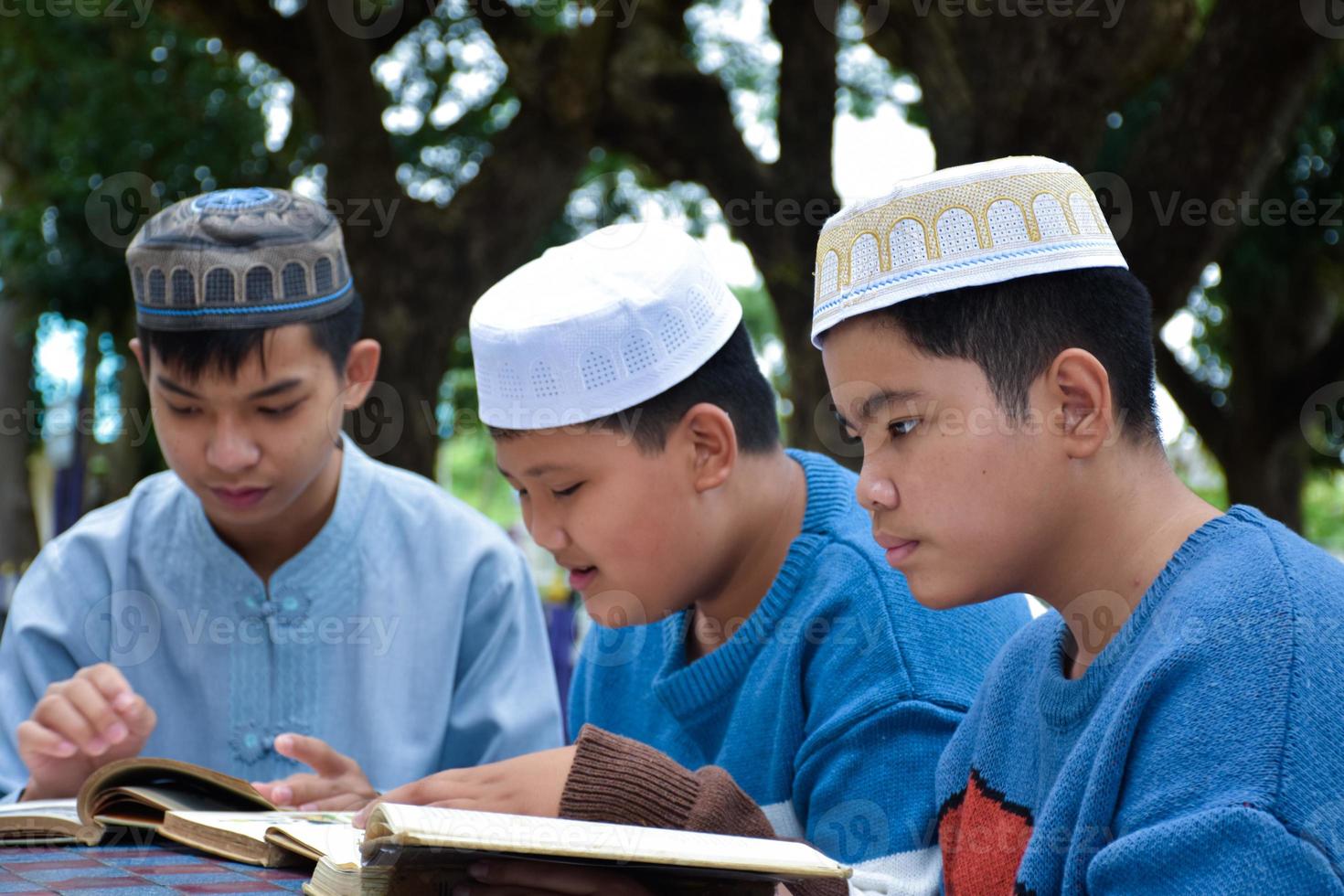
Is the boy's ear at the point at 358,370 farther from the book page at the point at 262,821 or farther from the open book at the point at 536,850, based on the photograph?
the open book at the point at 536,850

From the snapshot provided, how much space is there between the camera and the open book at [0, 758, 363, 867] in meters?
1.80

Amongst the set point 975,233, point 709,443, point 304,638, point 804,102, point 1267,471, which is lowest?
point 1267,471

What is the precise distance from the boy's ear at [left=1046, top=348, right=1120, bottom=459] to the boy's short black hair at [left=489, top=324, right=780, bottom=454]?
2.63 ft

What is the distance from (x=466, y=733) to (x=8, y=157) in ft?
30.3

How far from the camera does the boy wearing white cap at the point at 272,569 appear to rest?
280 cm

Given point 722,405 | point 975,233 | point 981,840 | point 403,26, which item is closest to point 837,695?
point 981,840

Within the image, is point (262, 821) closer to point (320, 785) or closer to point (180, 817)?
point (180, 817)

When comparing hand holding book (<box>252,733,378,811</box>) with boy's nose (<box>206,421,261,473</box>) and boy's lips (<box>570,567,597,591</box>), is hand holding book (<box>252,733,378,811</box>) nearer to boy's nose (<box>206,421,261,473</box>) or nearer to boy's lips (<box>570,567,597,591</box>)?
boy's lips (<box>570,567,597,591</box>)

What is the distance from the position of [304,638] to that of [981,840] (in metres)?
1.79

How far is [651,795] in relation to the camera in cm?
165

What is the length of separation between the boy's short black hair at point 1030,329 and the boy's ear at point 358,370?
1643mm

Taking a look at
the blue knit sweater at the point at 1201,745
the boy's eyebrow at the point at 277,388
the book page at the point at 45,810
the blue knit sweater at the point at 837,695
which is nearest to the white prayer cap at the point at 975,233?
the blue knit sweater at the point at 1201,745

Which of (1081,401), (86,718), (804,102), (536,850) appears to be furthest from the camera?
(804,102)

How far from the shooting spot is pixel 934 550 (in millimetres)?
1696
